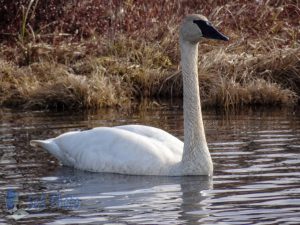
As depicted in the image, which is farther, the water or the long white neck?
the long white neck

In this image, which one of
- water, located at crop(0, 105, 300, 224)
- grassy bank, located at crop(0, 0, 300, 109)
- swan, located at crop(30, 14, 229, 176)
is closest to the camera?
water, located at crop(0, 105, 300, 224)

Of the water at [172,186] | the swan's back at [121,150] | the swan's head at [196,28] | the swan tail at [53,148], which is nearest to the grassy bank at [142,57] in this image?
the water at [172,186]

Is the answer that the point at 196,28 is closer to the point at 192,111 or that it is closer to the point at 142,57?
the point at 192,111

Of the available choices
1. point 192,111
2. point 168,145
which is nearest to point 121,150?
point 168,145

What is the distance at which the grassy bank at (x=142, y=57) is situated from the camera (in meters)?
15.5

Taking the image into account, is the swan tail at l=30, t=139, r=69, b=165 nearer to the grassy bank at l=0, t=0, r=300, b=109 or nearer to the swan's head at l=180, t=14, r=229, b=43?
the swan's head at l=180, t=14, r=229, b=43

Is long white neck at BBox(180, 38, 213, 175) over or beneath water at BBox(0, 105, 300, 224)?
over

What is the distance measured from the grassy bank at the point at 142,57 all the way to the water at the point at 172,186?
2229mm

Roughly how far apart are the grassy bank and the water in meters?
2.23

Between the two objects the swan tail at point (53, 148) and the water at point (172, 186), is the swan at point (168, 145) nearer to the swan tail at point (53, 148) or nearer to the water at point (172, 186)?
the water at point (172, 186)

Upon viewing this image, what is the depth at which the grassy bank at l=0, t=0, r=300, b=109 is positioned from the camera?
15.5 meters

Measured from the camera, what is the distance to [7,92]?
640 inches

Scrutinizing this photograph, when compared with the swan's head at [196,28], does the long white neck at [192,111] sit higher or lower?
lower

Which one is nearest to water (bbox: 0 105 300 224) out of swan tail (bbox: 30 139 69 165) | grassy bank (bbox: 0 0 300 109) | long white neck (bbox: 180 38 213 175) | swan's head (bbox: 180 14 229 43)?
swan tail (bbox: 30 139 69 165)
